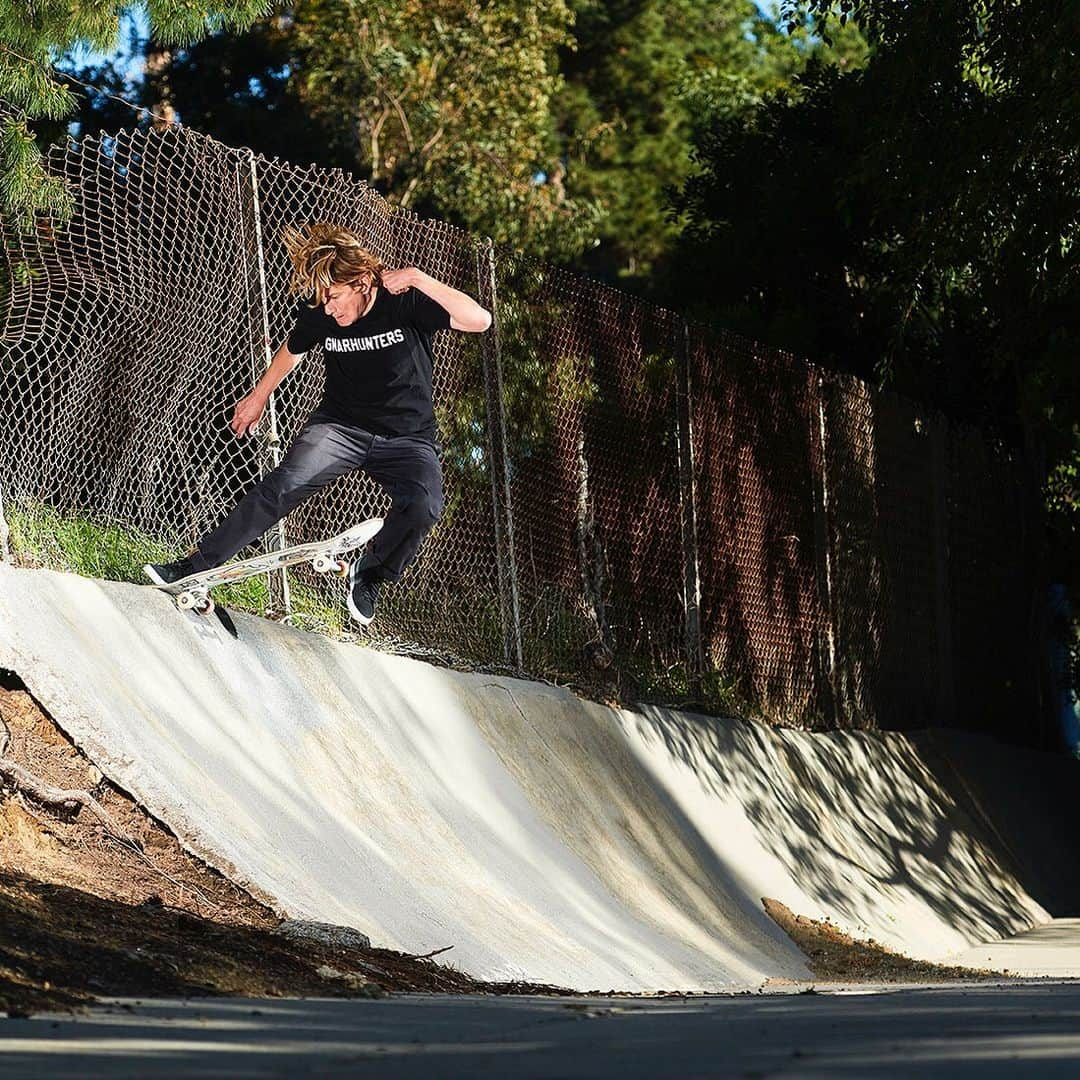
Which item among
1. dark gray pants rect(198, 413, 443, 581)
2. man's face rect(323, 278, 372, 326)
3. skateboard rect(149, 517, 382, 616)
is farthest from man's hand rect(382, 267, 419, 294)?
skateboard rect(149, 517, 382, 616)

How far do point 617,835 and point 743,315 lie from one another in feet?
30.8

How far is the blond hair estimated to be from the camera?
25.2 feet

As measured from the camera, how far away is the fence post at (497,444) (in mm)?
9086

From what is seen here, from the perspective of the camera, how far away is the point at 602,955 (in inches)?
272

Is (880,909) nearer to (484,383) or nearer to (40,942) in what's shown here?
(484,383)

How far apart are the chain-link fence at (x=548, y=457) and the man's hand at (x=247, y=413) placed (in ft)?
0.56

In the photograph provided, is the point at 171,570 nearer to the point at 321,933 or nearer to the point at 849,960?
the point at 321,933

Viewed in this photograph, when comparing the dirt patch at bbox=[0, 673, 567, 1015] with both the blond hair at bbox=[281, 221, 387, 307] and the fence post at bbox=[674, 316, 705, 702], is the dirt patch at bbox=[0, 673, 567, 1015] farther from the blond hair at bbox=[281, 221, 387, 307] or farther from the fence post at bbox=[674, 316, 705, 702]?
the fence post at bbox=[674, 316, 705, 702]

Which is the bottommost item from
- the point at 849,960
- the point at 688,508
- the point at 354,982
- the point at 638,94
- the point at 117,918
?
the point at 849,960

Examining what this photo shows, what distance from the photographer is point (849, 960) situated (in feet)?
29.2

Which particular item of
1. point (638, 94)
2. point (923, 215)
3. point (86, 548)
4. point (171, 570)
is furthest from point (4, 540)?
point (638, 94)

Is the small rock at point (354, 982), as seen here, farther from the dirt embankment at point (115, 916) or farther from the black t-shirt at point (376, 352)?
the black t-shirt at point (376, 352)

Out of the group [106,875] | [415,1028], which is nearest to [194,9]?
[106,875]

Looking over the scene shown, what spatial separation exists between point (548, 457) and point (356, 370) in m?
2.16
